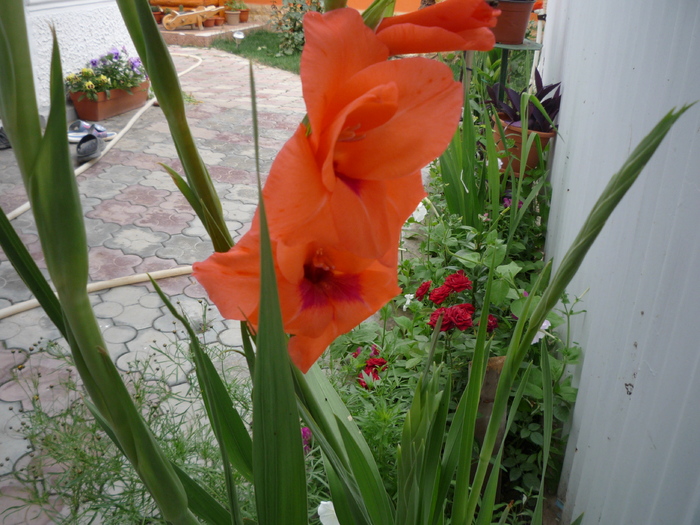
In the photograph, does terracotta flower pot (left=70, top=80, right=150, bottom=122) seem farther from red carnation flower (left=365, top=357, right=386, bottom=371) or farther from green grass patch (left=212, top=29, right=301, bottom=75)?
red carnation flower (left=365, top=357, right=386, bottom=371)

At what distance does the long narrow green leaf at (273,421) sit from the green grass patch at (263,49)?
25.9 ft

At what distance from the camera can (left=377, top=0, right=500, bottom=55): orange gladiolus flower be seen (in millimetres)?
263

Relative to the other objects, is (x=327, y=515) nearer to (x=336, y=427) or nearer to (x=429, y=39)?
(x=336, y=427)

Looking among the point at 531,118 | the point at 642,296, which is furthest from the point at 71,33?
the point at 642,296

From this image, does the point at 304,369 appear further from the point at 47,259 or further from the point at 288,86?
the point at 288,86

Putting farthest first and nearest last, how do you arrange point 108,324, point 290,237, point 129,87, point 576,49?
point 129,87 < point 108,324 < point 576,49 < point 290,237

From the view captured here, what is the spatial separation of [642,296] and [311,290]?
86cm

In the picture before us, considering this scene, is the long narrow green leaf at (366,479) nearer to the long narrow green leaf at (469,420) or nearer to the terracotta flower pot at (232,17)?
the long narrow green leaf at (469,420)

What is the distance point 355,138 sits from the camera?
0.89 ft

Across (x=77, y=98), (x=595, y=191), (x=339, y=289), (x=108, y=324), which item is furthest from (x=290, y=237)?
(x=77, y=98)

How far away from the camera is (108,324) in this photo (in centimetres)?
268

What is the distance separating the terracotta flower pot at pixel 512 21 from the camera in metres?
3.38

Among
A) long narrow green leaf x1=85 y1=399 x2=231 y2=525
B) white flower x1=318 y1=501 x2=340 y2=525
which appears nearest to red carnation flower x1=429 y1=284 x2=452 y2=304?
white flower x1=318 y1=501 x2=340 y2=525

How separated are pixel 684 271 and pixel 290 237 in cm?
74
